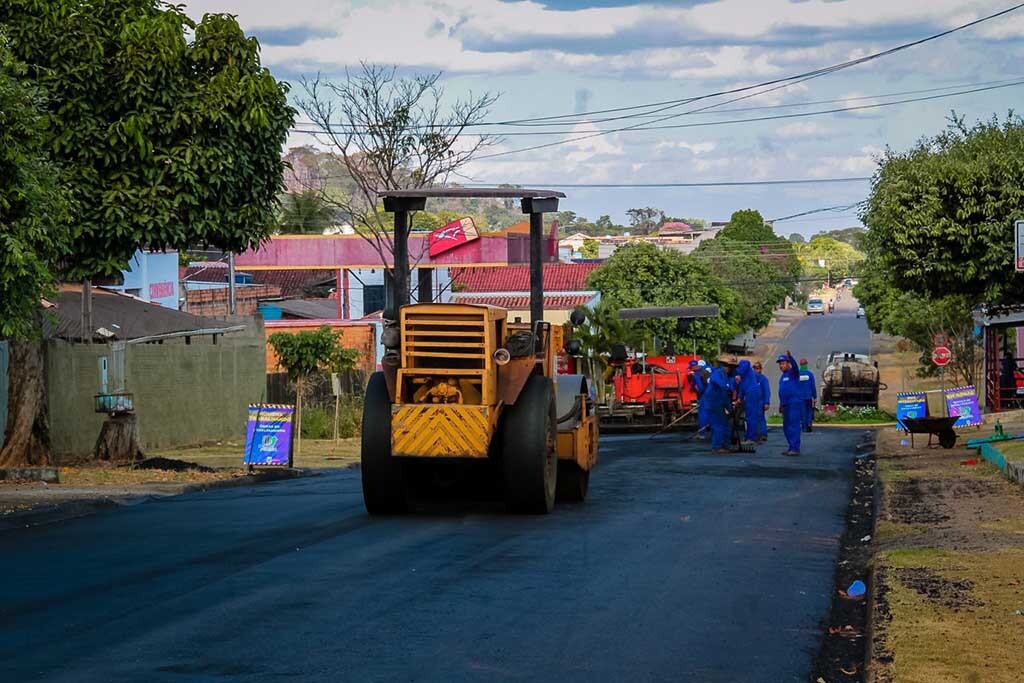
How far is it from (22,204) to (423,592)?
26.2ft

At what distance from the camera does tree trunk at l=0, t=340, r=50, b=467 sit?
825 inches

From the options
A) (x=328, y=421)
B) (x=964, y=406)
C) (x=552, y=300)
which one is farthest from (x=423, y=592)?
(x=552, y=300)

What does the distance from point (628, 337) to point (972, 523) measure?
103ft

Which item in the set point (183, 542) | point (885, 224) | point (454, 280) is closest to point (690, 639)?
point (183, 542)

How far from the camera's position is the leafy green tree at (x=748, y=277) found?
101 metres

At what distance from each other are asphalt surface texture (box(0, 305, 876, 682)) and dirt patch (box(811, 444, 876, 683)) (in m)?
0.10

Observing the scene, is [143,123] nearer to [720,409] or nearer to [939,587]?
[720,409]

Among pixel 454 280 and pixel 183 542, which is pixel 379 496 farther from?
pixel 454 280

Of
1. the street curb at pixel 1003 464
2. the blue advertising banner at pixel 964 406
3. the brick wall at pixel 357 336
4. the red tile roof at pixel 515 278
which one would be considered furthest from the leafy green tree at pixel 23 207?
the red tile roof at pixel 515 278

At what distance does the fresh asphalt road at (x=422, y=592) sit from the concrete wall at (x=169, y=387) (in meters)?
9.94

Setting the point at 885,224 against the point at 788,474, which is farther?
the point at 885,224

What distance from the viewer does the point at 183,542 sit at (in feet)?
41.5

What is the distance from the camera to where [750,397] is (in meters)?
26.7

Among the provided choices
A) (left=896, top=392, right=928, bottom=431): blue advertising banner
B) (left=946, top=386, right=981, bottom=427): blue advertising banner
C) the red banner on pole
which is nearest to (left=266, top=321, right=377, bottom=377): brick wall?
the red banner on pole
